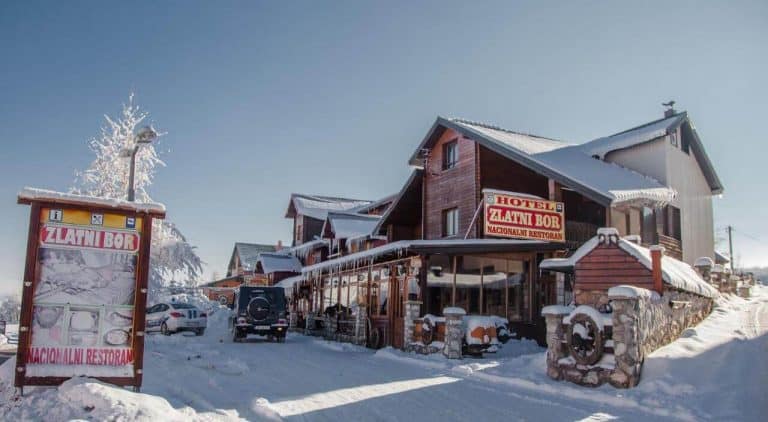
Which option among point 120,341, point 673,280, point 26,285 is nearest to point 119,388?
point 120,341

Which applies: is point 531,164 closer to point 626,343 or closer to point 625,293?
point 625,293

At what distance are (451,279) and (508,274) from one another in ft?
6.05

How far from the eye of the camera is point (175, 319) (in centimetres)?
2445

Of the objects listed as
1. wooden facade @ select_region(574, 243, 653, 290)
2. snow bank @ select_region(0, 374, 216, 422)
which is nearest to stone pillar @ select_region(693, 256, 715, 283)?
wooden facade @ select_region(574, 243, 653, 290)

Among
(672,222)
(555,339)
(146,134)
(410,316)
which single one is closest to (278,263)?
(410,316)

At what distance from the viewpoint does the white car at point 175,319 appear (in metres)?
24.5

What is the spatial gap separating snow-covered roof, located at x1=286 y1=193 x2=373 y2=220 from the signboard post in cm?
3317

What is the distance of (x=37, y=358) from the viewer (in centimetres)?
754

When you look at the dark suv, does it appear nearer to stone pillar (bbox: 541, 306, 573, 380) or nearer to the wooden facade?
the wooden facade

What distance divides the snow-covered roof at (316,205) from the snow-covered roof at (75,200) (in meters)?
33.1

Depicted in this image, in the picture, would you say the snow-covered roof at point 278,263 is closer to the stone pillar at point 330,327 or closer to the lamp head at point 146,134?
the stone pillar at point 330,327

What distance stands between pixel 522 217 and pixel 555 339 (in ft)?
19.4

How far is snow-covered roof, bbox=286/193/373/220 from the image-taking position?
141ft

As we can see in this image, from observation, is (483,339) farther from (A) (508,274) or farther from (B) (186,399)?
(B) (186,399)
